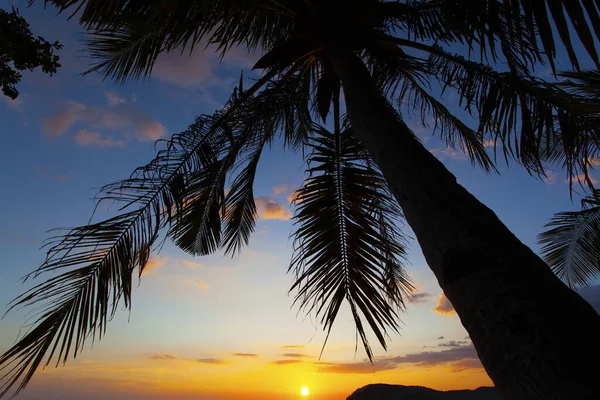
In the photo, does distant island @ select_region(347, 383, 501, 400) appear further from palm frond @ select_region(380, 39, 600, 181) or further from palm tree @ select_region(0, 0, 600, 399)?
palm frond @ select_region(380, 39, 600, 181)

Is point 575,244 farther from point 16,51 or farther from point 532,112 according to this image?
point 16,51

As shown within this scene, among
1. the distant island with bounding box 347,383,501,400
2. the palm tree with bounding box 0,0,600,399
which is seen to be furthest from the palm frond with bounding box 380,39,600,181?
the distant island with bounding box 347,383,501,400

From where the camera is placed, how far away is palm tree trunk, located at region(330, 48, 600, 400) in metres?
1.08

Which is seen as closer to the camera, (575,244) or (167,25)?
(167,25)

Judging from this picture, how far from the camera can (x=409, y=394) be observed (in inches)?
448

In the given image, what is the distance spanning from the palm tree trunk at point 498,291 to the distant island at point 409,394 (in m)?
10.8

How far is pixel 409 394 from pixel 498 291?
1177cm

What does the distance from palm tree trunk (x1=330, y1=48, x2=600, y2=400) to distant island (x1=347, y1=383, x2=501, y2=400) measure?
1080 cm

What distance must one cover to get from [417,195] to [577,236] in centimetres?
602

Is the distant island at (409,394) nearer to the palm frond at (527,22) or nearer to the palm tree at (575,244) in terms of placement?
the palm tree at (575,244)

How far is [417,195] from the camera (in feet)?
6.09

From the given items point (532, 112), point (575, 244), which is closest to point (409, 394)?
point (575, 244)

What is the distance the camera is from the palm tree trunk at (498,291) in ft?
3.53

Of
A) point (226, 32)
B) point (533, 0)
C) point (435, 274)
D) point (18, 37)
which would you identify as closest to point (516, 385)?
point (435, 274)
